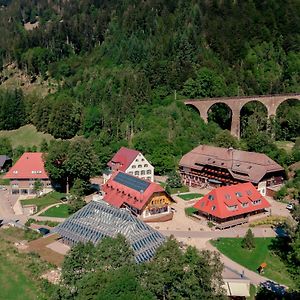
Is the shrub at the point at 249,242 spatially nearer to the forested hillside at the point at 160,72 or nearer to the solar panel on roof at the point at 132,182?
the solar panel on roof at the point at 132,182

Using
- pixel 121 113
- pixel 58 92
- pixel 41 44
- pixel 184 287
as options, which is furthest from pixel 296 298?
pixel 41 44

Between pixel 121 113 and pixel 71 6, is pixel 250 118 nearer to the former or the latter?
pixel 121 113

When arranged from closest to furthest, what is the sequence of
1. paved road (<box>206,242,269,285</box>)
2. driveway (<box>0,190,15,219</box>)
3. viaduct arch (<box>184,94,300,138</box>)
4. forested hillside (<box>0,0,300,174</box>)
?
paved road (<box>206,242,269,285</box>), driveway (<box>0,190,15,219</box>), forested hillside (<box>0,0,300,174</box>), viaduct arch (<box>184,94,300,138</box>)

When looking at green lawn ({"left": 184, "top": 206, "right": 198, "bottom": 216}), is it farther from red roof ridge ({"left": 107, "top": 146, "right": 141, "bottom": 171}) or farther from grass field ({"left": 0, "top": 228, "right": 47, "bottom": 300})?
grass field ({"left": 0, "top": 228, "right": 47, "bottom": 300})

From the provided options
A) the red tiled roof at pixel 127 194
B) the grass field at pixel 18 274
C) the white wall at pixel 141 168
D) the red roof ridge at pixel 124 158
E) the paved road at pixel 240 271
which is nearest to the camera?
the grass field at pixel 18 274

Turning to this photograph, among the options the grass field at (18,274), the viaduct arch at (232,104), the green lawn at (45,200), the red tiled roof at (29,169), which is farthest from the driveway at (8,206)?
A: the viaduct arch at (232,104)

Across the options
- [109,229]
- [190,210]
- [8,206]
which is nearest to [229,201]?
[190,210]

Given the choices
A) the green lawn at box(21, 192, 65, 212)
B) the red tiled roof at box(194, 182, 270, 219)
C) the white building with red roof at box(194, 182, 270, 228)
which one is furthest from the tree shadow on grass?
the green lawn at box(21, 192, 65, 212)
